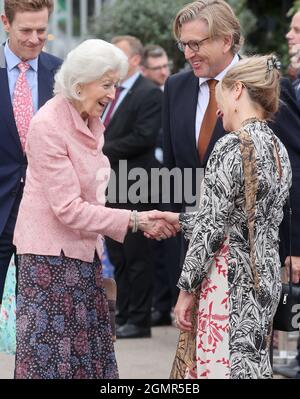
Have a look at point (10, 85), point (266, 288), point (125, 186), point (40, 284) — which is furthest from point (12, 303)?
point (125, 186)

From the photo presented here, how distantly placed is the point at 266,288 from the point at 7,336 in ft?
5.02

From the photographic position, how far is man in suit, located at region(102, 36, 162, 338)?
873 cm

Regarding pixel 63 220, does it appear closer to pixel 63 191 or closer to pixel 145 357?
pixel 63 191

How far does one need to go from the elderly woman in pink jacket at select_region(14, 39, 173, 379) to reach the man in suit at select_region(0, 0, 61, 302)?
1.87 feet

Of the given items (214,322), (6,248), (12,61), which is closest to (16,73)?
(12,61)

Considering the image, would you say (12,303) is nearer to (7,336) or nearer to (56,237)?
(7,336)

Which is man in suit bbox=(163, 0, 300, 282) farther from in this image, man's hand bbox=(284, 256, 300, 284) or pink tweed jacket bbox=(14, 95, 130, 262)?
pink tweed jacket bbox=(14, 95, 130, 262)

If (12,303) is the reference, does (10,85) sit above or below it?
above

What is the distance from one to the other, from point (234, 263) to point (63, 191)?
32.4 inches

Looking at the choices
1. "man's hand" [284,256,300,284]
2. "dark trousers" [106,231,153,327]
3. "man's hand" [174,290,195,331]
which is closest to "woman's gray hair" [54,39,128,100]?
"man's hand" [174,290,195,331]

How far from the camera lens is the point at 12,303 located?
5.51m

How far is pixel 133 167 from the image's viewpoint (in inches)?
348

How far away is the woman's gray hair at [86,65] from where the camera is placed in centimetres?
487

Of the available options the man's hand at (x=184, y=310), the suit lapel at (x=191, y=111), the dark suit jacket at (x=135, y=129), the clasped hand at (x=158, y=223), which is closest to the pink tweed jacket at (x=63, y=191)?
the clasped hand at (x=158, y=223)
